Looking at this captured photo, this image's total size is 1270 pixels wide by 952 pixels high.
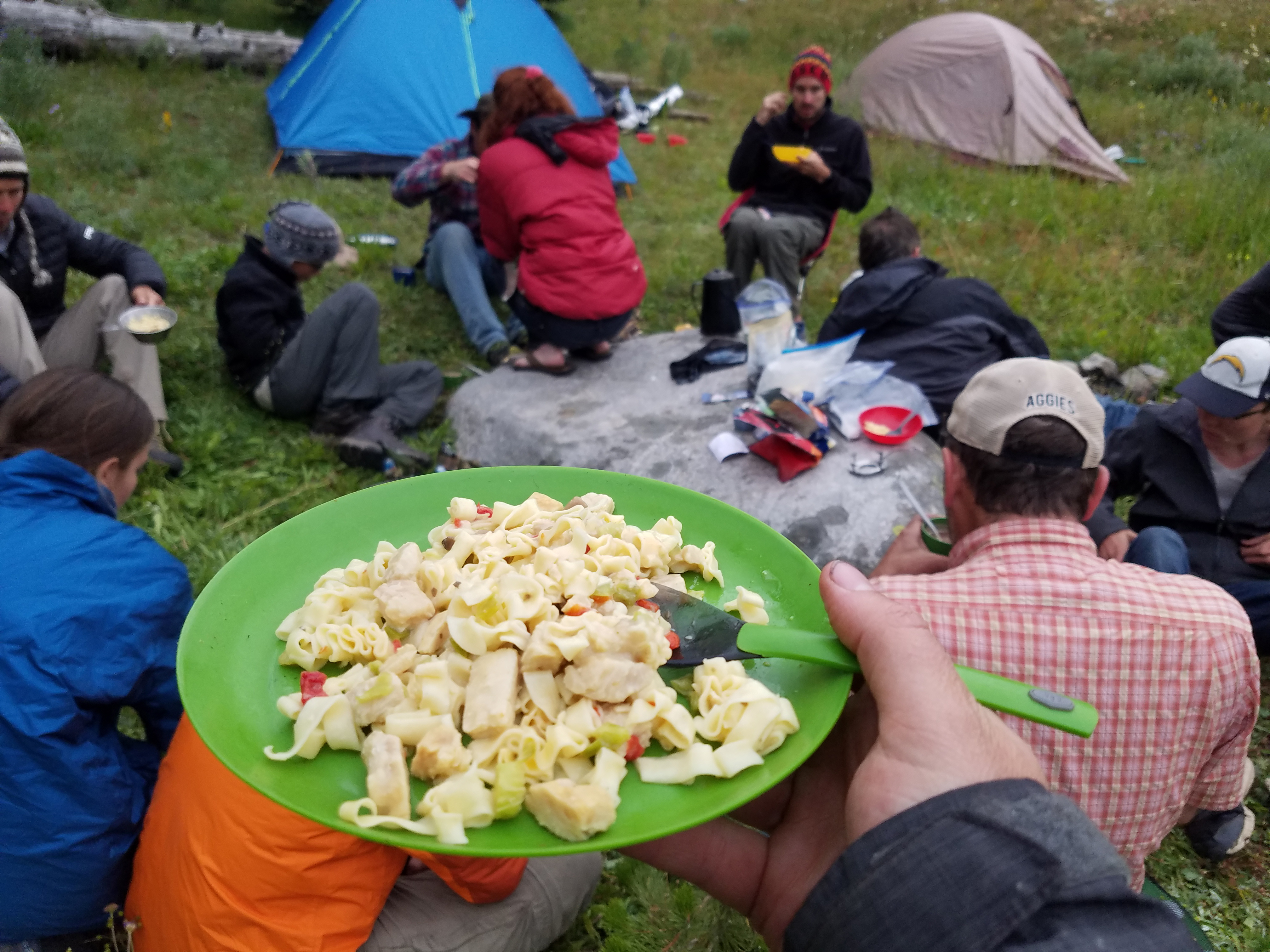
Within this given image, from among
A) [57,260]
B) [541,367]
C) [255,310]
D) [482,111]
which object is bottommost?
[541,367]

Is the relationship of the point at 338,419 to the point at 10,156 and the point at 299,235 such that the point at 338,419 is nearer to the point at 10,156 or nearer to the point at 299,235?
the point at 299,235

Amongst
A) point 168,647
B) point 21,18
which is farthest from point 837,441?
point 21,18

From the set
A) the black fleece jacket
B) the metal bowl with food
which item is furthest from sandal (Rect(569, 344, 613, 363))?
the metal bowl with food

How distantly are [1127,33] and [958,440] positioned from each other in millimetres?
15560

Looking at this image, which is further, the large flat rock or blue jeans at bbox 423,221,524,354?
blue jeans at bbox 423,221,524,354

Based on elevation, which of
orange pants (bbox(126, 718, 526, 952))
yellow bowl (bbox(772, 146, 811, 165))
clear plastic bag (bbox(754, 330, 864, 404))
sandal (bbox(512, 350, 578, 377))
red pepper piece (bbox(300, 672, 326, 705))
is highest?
yellow bowl (bbox(772, 146, 811, 165))

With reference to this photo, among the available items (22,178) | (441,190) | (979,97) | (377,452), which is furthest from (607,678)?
(979,97)

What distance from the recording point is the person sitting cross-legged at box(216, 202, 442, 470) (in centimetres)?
480

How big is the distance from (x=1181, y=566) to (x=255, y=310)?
4.84m

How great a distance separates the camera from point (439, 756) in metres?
1.40

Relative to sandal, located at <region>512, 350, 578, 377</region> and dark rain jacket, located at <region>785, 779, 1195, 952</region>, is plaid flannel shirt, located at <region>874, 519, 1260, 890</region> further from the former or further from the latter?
sandal, located at <region>512, 350, 578, 377</region>

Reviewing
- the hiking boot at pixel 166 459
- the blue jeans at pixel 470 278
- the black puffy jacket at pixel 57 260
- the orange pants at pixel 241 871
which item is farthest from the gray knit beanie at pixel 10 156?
the orange pants at pixel 241 871

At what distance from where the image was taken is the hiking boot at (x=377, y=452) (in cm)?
467

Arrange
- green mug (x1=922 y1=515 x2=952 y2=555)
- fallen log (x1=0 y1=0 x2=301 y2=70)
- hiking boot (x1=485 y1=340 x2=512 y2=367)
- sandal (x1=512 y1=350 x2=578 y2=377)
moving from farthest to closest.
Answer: fallen log (x1=0 y1=0 x2=301 y2=70) → hiking boot (x1=485 y1=340 x2=512 y2=367) → sandal (x1=512 y1=350 x2=578 y2=377) → green mug (x1=922 y1=515 x2=952 y2=555)
